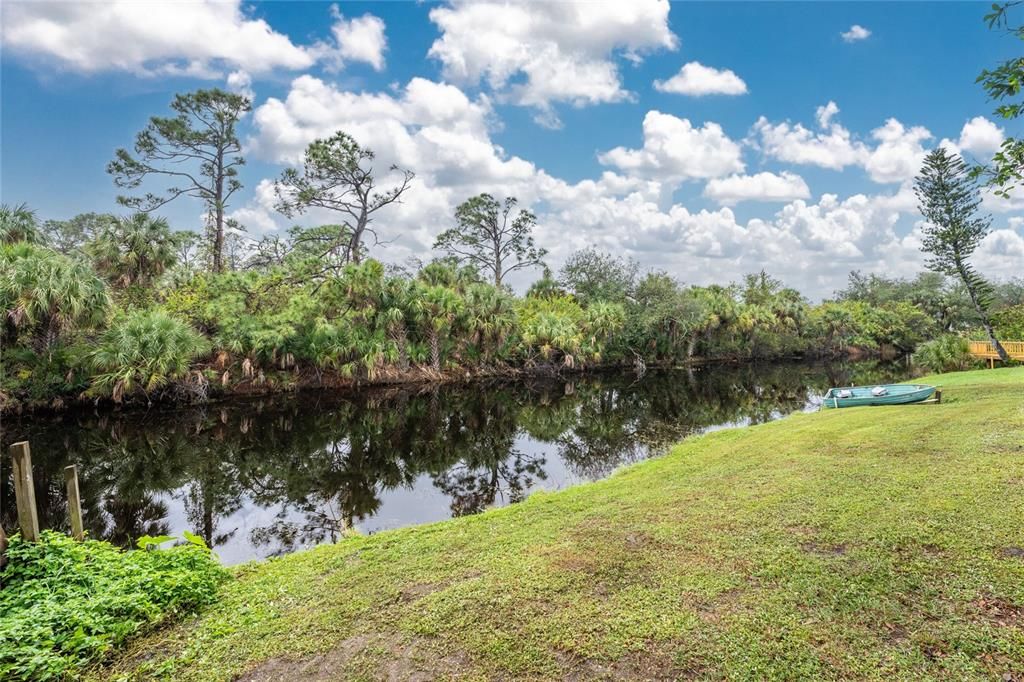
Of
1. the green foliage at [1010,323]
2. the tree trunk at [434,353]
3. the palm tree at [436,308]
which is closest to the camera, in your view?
the green foliage at [1010,323]

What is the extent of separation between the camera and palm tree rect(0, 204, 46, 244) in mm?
17328

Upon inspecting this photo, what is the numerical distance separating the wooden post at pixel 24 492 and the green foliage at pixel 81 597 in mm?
130

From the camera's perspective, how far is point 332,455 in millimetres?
12852

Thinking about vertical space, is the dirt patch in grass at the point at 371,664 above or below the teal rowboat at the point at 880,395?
above

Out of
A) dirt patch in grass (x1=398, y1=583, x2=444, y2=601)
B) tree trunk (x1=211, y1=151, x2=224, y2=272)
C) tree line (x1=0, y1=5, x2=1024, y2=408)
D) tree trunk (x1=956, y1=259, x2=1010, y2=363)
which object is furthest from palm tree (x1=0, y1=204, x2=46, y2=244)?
tree trunk (x1=956, y1=259, x2=1010, y2=363)

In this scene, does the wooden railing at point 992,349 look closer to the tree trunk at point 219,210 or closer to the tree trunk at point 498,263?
the tree trunk at point 498,263

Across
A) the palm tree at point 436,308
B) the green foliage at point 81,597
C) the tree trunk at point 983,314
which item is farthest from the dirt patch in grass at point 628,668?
the tree trunk at point 983,314

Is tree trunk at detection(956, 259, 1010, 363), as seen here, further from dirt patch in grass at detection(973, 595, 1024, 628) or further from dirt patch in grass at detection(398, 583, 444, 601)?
dirt patch in grass at detection(398, 583, 444, 601)

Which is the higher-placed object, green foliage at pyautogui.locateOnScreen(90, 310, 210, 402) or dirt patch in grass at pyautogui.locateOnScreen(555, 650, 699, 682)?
green foliage at pyautogui.locateOnScreen(90, 310, 210, 402)

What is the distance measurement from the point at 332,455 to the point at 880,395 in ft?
50.9

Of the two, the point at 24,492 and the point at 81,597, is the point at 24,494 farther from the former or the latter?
the point at 81,597

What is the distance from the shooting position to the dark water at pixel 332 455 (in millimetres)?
8781

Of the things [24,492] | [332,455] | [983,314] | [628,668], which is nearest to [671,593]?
[628,668]

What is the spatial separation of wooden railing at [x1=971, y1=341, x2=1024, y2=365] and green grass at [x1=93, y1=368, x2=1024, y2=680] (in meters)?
21.1
